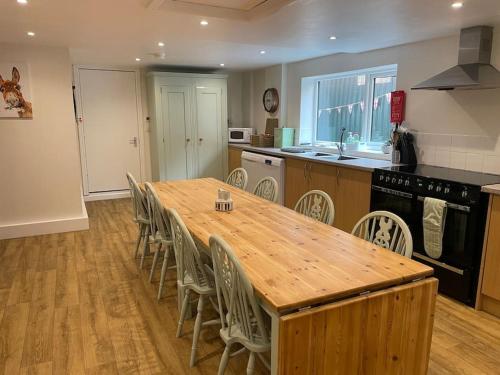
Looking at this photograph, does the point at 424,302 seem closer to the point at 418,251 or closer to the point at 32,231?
the point at 418,251

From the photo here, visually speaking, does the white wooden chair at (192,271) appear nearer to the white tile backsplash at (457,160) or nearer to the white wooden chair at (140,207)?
the white wooden chair at (140,207)

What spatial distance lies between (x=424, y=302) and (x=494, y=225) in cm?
133

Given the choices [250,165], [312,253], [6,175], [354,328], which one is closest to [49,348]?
[312,253]

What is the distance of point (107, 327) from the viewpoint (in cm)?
255

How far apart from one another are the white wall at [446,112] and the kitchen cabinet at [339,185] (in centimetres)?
74

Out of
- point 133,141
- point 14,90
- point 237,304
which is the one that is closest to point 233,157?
point 133,141

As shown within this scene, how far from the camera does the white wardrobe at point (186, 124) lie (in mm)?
5980

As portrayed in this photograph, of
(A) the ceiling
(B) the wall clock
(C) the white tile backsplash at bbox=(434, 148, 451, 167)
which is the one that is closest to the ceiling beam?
(A) the ceiling

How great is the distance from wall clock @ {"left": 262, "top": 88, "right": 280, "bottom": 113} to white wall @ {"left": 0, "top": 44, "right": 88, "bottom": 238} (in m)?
3.04

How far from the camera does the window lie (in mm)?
4465

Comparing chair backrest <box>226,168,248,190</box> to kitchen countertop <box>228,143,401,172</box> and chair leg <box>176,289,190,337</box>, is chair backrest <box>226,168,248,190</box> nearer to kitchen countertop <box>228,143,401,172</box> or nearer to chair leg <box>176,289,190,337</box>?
kitchen countertop <box>228,143,401,172</box>

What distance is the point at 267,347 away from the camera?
1608 mm

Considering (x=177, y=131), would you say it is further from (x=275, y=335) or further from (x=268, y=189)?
(x=275, y=335)

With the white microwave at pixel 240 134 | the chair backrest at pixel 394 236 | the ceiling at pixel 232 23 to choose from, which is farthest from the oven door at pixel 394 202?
the white microwave at pixel 240 134
